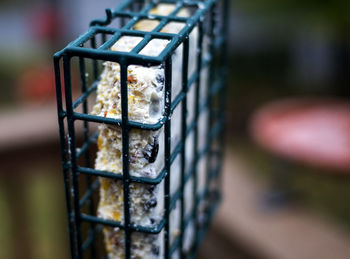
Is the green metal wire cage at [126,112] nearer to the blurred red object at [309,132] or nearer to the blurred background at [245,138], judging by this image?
the blurred background at [245,138]

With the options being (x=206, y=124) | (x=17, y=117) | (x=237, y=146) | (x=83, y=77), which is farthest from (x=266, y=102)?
(x=83, y=77)

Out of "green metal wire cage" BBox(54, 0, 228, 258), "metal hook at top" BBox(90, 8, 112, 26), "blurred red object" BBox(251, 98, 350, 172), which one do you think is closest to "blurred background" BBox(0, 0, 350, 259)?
"blurred red object" BBox(251, 98, 350, 172)

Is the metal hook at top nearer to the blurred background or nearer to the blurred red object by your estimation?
the blurred background

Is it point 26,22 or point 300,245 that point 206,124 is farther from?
point 26,22

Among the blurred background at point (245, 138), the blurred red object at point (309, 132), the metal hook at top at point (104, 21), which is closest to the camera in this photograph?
the metal hook at top at point (104, 21)

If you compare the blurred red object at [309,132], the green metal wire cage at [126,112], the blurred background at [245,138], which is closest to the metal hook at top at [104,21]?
the green metal wire cage at [126,112]

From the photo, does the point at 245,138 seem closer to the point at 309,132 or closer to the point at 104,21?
the point at 309,132
